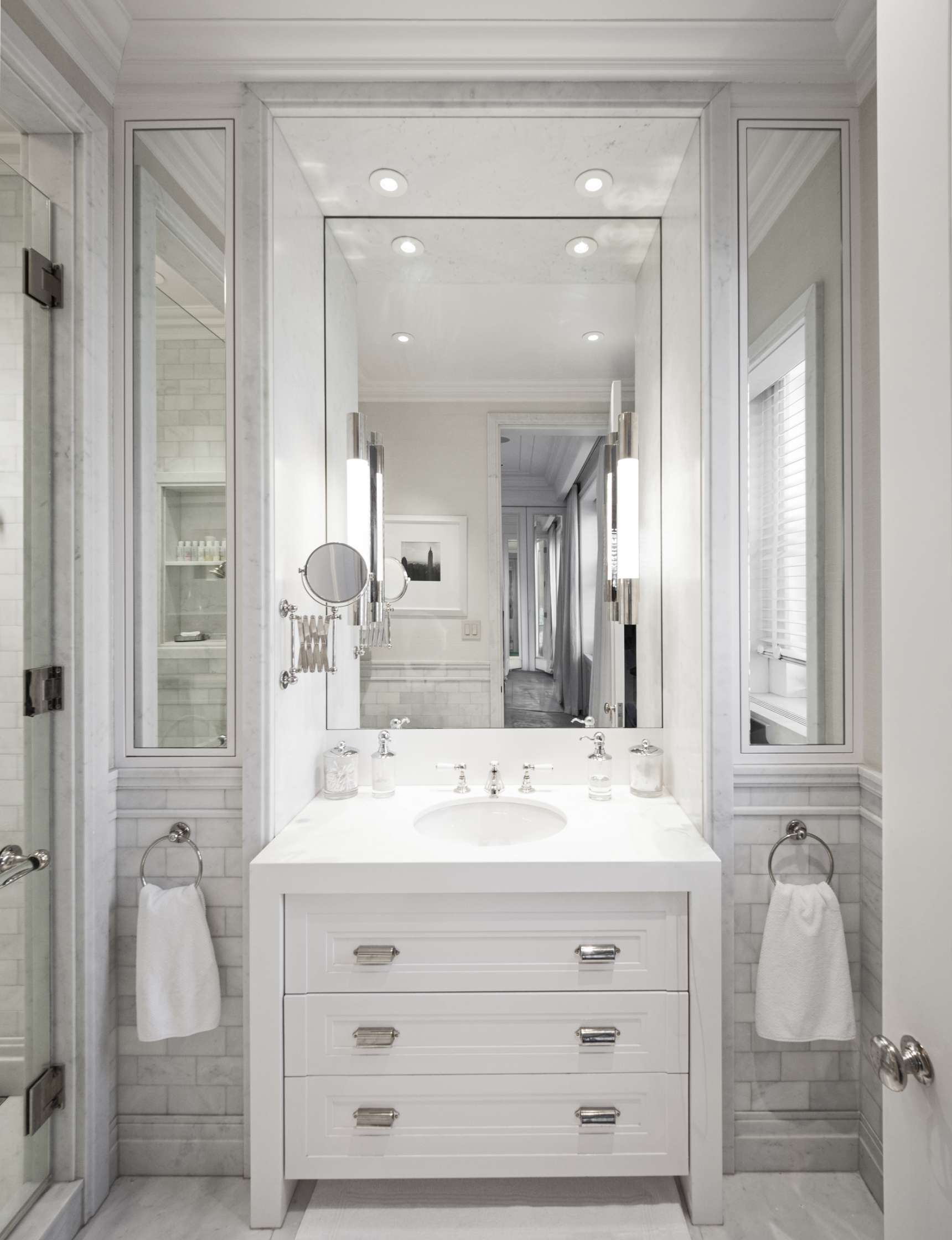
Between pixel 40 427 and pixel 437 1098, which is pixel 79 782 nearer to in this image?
pixel 40 427

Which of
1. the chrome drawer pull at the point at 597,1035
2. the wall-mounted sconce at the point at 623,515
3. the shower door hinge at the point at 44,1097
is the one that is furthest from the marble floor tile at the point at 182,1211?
the wall-mounted sconce at the point at 623,515

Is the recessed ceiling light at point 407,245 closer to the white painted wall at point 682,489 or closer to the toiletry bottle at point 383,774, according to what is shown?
the white painted wall at point 682,489

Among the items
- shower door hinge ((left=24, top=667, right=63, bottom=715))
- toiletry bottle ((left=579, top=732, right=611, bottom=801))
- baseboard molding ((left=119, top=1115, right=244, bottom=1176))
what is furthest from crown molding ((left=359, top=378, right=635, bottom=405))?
baseboard molding ((left=119, top=1115, right=244, bottom=1176))

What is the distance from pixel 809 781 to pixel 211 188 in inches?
80.7

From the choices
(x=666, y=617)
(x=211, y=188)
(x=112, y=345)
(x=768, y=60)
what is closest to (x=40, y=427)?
(x=112, y=345)

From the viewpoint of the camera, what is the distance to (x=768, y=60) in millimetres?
1561

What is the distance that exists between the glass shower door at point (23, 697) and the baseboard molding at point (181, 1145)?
196mm

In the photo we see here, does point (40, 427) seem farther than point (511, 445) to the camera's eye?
No

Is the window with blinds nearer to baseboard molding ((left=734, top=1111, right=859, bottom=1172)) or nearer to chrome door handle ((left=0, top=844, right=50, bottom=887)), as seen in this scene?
baseboard molding ((left=734, top=1111, right=859, bottom=1172))

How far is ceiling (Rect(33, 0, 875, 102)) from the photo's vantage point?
1457 mm

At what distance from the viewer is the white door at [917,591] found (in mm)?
639

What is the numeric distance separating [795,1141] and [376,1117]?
1.01 metres

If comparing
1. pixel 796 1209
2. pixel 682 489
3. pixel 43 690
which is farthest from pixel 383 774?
pixel 796 1209

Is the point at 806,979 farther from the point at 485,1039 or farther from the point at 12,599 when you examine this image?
the point at 12,599
